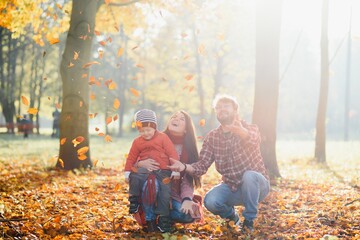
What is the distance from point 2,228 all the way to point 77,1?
7167 millimetres

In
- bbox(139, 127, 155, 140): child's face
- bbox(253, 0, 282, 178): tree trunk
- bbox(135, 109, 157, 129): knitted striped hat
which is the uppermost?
bbox(253, 0, 282, 178): tree trunk

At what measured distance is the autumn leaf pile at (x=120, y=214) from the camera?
5156mm

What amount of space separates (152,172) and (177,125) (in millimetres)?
695

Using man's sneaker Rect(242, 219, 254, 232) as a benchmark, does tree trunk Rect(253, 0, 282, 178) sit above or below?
above

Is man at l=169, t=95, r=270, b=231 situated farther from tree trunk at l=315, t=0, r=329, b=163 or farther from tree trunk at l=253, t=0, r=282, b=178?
tree trunk at l=315, t=0, r=329, b=163

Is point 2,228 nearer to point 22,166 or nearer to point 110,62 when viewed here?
point 22,166

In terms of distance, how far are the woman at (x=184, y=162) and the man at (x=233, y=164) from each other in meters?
Answer: 0.16

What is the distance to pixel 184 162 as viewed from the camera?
5570 mm

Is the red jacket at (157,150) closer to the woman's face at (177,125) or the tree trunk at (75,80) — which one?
the woman's face at (177,125)

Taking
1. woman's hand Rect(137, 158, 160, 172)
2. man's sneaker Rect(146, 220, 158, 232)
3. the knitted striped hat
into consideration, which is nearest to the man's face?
the knitted striped hat

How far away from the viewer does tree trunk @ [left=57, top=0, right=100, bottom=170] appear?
1059 cm

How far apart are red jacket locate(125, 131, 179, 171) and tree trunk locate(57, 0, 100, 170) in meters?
5.57

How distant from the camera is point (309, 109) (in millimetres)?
53375

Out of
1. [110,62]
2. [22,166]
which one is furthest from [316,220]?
[110,62]
